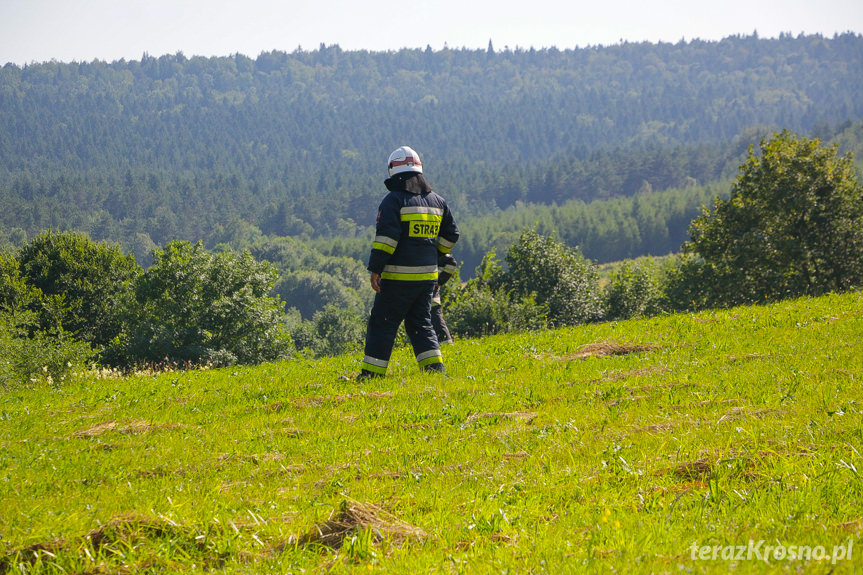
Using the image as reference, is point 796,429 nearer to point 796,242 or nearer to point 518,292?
point 796,242

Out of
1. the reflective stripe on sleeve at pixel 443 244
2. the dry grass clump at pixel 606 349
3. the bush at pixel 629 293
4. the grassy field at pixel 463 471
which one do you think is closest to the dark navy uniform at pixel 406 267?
the reflective stripe on sleeve at pixel 443 244

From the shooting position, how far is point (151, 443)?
8.03 m

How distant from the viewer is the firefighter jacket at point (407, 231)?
1109 centimetres

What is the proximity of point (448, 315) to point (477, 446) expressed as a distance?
4650cm

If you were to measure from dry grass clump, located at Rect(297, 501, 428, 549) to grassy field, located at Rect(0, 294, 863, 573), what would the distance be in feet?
0.06

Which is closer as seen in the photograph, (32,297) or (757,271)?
(757,271)

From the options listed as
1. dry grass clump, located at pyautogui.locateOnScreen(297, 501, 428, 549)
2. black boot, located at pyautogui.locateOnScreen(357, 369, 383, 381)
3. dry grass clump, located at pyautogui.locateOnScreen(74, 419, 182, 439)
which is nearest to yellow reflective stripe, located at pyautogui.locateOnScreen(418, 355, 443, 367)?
black boot, located at pyautogui.locateOnScreen(357, 369, 383, 381)

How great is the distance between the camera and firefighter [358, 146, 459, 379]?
1116cm

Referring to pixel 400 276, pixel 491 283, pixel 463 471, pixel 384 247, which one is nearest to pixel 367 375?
pixel 400 276

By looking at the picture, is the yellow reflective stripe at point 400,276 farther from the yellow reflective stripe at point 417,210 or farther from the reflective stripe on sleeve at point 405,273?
the yellow reflective stripe at point 417,210

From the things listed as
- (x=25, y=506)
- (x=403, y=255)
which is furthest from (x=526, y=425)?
(x=25, y=506)

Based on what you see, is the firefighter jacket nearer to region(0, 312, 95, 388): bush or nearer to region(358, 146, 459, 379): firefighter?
region(358, 146, 459, 379): firefighter

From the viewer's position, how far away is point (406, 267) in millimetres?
11430

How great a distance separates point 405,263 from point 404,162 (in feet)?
5.06
